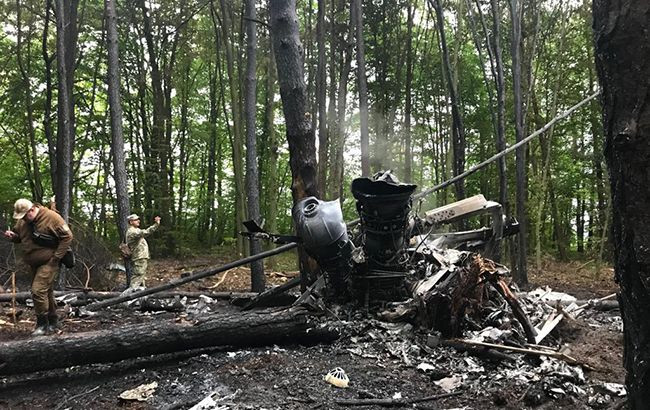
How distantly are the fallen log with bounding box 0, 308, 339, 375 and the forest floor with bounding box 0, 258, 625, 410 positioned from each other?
0.13 m

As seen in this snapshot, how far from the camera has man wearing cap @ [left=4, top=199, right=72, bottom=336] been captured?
20.3 feet

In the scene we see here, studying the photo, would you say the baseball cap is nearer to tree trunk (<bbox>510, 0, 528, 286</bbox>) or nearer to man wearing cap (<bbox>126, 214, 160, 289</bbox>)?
man wearing cap (<bbox>126, 214, 160, 289</bbox>)

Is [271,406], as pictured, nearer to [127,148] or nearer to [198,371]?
[198,371]

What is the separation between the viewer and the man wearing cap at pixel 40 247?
6199 mm

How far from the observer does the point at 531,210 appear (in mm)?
16266

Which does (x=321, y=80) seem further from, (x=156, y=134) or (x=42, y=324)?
(x=42, y=324)

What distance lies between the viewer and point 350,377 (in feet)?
14.3

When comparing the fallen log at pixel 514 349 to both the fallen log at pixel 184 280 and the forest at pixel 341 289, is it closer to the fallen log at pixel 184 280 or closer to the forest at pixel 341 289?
the forest at pixel 341 289

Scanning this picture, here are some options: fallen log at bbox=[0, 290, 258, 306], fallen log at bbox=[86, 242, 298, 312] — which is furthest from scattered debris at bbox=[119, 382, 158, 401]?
fallen log at bbox=[0, 290, 258, 306]

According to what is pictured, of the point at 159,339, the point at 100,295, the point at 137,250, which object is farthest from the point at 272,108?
the point at 159,339

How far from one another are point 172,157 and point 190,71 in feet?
13.2

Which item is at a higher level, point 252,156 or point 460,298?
point 252,156

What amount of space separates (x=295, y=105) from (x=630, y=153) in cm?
557

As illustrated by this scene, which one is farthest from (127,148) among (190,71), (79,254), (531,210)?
(531,210)
